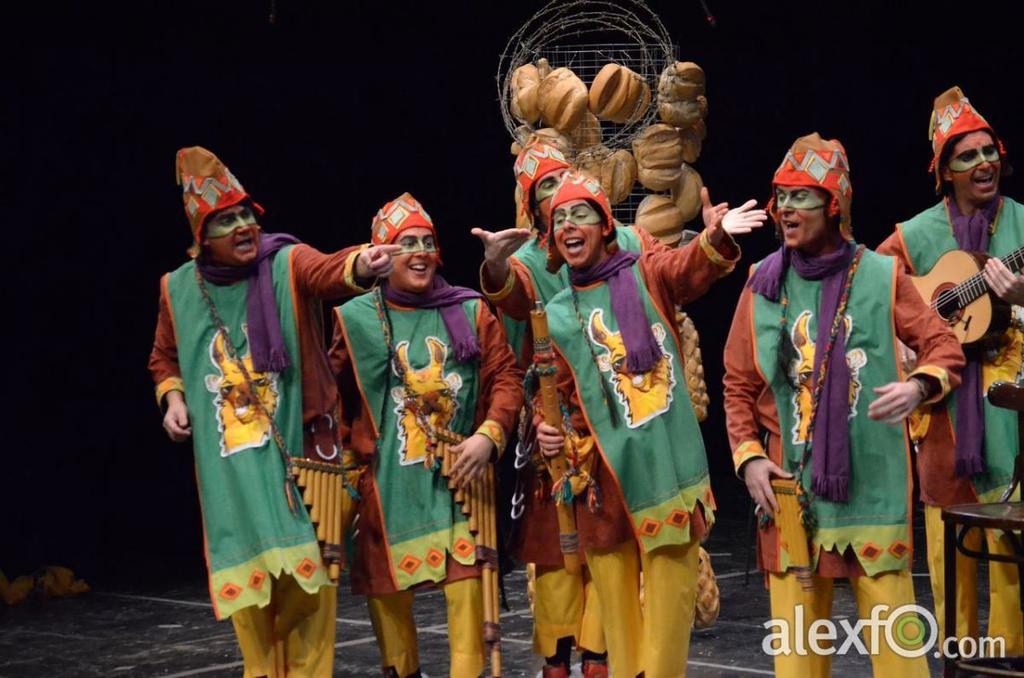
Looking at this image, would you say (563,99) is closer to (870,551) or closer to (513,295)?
(513,295)

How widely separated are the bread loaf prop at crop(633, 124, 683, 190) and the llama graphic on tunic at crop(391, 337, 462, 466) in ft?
4.93

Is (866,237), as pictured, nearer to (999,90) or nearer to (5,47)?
(999,90)

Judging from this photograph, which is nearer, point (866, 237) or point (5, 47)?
point (5, 47)

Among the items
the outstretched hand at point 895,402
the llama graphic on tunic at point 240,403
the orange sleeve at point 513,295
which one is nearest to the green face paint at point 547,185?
the orange sleeve at point 513,295

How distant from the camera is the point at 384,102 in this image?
27.9 feet

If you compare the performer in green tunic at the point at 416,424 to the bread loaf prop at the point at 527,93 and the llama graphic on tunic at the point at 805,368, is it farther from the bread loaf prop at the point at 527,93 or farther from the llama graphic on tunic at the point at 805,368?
the bread loaf prop at the point at 527,93

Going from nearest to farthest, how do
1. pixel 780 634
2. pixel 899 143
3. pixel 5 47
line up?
1. pixel 780 634
2. pixel 5 47
3. pixel 899 143

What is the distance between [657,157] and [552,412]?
1.74 meters

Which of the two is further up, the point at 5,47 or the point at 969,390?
the point at 5,47

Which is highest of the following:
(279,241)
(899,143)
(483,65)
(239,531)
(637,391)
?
(483,65)

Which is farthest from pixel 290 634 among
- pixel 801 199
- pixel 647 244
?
pixel 801 199

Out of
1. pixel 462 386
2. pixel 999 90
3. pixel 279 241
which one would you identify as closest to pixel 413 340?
pixel 462 386

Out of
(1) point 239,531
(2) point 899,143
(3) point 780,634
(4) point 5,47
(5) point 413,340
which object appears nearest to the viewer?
(3) point 780,634

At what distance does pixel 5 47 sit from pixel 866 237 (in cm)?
425
